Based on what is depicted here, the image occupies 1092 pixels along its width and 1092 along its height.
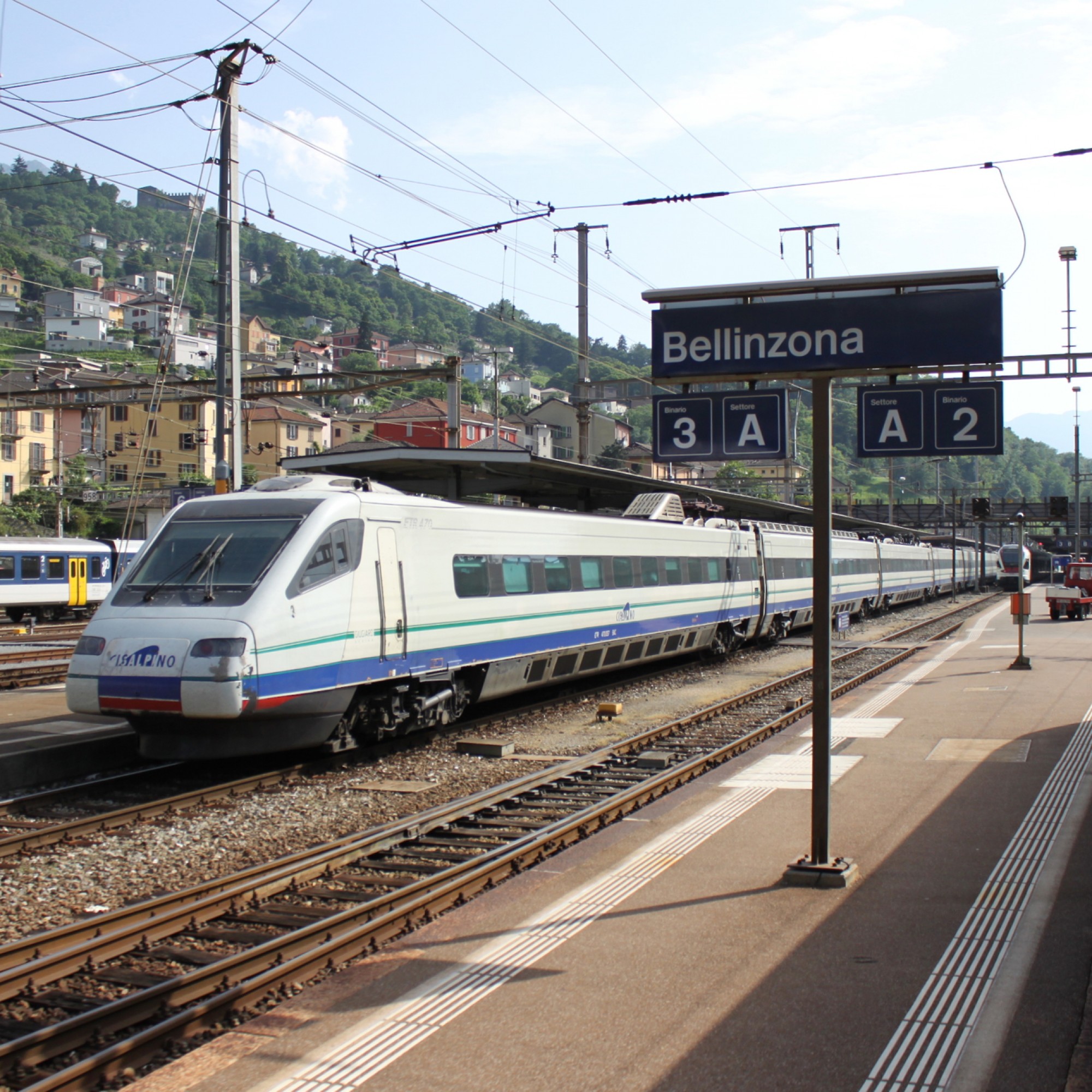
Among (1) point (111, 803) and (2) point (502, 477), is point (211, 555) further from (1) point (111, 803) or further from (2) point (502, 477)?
(2) point (502, 477)

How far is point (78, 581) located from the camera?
35812 millimetres

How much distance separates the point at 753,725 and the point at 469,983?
9.04 metres

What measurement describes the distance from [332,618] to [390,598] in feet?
3.41

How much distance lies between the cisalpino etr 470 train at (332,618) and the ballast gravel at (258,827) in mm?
584

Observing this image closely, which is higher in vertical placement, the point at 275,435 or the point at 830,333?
the point at 275,435

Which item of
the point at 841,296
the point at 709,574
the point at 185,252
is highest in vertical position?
the point at 185,252

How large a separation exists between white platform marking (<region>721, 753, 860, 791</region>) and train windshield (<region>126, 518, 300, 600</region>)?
193 inches

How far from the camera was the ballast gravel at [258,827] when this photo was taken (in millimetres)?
7180

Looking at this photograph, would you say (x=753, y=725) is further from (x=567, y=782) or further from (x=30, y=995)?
(x=30, y=995)

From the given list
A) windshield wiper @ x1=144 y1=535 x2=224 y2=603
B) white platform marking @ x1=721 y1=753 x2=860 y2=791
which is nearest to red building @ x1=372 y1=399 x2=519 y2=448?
windshield wiper @ x1=144 y1=535 x2=224 y2=603

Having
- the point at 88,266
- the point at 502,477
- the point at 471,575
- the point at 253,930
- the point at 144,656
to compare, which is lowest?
the point at 253,930

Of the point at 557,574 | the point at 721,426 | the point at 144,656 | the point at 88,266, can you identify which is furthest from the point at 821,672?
the point at 88,266

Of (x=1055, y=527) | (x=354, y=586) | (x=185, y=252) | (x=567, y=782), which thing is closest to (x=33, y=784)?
(x=354, y=586)

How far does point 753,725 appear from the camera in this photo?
1391 cm
